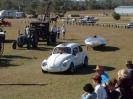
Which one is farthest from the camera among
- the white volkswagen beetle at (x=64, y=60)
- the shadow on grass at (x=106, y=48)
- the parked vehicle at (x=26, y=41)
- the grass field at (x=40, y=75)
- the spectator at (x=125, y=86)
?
the parked vehicle at (x=26, y=41)

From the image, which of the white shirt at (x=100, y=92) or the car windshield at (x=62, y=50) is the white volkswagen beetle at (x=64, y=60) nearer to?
the car windshield at (x=62, y=50)

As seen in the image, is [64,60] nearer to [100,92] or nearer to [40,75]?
[40,75]

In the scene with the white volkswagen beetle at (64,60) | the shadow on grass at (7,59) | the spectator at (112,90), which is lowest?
the shadow on grass at (7,59)

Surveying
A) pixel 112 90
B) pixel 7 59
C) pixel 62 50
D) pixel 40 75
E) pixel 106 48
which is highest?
pixel 112 90

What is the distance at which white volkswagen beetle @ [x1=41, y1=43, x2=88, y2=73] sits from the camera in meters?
24.5

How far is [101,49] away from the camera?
37.2 m

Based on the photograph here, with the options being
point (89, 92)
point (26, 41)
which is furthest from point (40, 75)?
point (26, 41)

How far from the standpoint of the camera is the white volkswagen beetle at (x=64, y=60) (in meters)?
24.5

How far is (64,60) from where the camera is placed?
24.8 m

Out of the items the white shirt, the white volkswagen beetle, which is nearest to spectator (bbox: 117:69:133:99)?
the white shirt

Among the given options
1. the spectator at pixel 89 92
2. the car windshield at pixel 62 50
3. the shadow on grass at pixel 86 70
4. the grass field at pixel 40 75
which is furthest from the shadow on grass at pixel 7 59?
the spectator at pixel 89 92

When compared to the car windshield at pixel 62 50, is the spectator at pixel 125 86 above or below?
above

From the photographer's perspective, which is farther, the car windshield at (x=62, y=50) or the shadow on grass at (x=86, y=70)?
the car windshield at (x=62, y=50)

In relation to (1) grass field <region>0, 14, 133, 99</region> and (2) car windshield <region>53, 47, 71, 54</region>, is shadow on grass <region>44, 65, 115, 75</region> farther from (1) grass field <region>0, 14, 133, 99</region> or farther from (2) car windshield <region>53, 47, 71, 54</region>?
(2) car windshield <region>53, 47, 71, 54</region>
